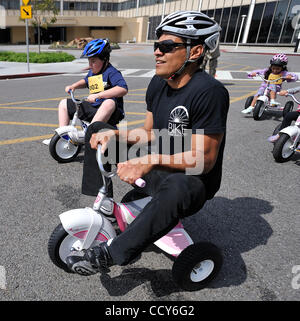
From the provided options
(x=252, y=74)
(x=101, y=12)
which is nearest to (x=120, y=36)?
(x=101, y=12)

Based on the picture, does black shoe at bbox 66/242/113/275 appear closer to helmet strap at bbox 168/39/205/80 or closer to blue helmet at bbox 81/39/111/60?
helmet strap at bbox 168/39/205/80

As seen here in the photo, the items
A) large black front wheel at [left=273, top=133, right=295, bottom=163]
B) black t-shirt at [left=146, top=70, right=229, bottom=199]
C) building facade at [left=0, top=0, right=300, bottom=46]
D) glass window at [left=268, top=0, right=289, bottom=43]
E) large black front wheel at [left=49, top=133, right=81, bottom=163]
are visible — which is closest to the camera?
black t-shirt at [left=146, top=70, right=229, bottom=199]

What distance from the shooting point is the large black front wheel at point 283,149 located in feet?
13.4

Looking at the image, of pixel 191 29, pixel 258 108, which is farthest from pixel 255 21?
pixel 191 29

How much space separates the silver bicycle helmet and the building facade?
31989 mm

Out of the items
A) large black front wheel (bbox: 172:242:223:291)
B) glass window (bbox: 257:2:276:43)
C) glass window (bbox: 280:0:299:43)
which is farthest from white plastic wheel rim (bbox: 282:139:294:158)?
glass window (bbox: 257:2:276:43)

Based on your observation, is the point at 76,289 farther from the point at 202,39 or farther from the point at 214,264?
the point at 202,39

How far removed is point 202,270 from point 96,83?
2.74 meters

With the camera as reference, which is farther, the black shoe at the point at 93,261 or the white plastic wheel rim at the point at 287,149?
the white plastic wheel rim at the point at 287,149

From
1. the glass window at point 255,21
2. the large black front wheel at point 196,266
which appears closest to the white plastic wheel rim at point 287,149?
the large black front wheel at point 196,266

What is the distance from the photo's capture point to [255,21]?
108 ft

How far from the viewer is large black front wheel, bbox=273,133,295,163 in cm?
407

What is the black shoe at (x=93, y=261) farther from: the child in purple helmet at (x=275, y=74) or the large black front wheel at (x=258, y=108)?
the child in purple helmet at (x=275, y=74)

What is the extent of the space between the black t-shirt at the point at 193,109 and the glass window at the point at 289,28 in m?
33.6
